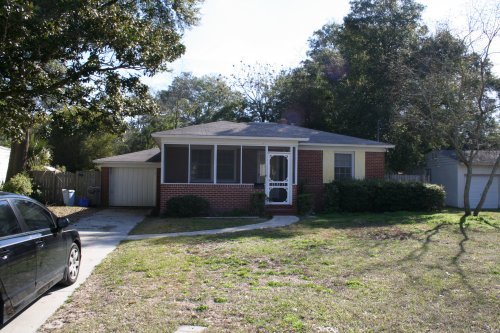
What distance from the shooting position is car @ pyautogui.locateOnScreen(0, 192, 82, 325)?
476 cm

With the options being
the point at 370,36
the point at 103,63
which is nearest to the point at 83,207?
the point at 103,63

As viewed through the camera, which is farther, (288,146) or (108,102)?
(288,146)

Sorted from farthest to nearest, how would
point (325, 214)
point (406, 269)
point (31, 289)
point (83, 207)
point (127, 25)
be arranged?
point (83, 207), point (325, 214), point (127, 25), point (406, 269), point (31, 289)

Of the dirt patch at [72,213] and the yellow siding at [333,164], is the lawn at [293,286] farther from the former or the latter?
the yellow siding at [333,164]

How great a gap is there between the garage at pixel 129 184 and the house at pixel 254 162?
4.13 meters

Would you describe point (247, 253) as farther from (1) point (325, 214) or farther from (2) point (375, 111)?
(2) point (375, 111)

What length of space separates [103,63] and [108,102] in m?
1.16

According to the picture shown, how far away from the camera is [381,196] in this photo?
1869cm

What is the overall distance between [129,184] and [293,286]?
1782 centimetres

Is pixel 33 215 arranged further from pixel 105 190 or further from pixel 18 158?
pixel 18 158

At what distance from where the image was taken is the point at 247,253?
9.61 m

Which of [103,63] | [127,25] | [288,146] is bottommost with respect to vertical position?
[288,146]

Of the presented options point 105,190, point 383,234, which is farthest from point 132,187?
point 383,234

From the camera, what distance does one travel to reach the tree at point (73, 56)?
355 inches
